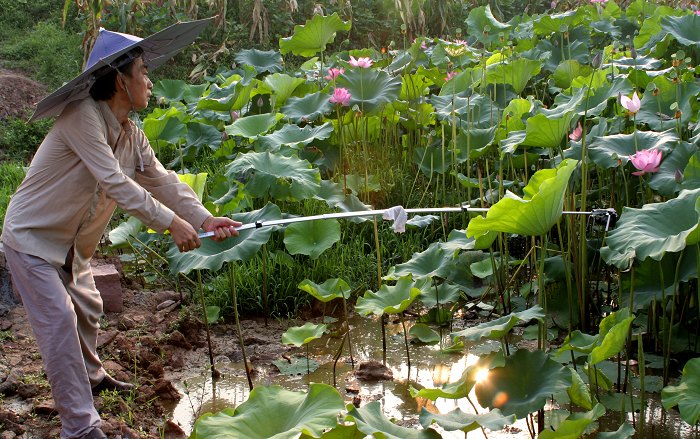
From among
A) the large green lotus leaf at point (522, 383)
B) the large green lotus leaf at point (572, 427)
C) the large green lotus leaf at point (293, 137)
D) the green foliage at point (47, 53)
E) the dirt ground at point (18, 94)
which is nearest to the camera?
the large green lotus leaf at point (572, 427)

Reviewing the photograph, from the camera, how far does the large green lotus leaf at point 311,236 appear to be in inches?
154

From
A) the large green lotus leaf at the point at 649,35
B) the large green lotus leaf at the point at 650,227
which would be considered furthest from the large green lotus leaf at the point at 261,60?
the large green lotus leaf at the point at 650,227

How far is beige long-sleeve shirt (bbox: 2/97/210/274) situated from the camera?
2.65 m

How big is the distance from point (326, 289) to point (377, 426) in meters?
1.43

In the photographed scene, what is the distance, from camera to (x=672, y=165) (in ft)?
10.6

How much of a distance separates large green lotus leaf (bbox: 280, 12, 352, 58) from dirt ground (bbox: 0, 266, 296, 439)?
1824mm

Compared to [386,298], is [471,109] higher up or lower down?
higher up

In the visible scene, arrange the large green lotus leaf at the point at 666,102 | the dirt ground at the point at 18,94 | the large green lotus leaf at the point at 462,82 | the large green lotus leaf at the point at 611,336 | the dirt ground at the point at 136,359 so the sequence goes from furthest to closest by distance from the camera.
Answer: the dirt ground at the point at 18,94 < the large green lotus leaf at the point at 462,82 < the large green lotus leaf at the point at 666,102 < the dirt ground at the point at 136,359 < the large green lotus leaf at the point at 611,336

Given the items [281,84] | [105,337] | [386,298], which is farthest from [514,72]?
[105,337]

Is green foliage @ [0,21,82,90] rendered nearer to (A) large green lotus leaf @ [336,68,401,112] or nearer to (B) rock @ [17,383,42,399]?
(A) large green lotus leaf @ [336,68,401,112]

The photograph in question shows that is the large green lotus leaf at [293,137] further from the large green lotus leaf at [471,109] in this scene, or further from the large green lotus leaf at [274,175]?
the large green lotus leaf at [471,109]

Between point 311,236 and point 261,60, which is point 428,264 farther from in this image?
point 261,60

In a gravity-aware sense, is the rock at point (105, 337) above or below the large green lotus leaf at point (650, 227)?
below

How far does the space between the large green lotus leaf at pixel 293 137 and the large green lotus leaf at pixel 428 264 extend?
104cm
